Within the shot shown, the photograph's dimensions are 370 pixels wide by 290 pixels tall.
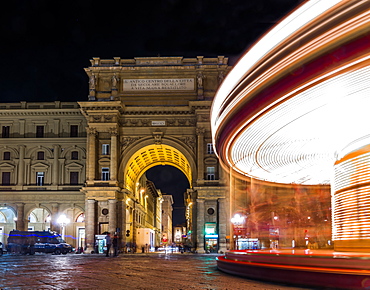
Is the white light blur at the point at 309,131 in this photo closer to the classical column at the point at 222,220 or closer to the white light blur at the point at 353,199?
the white light blur at the point at 353,199

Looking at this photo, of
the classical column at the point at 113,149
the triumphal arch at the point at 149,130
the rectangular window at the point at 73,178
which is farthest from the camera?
the rectangular window at the point at 73,178

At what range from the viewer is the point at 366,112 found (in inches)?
500

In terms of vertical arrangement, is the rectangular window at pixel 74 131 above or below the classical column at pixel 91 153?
above

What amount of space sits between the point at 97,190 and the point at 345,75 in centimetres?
4433

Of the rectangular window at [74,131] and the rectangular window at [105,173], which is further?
the rectangular window at [74,131]

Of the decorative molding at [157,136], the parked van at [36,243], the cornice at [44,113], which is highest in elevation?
the cornice at [44,113]

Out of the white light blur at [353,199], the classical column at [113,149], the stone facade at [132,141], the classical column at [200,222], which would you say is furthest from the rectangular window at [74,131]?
the white light blur at [353,199]

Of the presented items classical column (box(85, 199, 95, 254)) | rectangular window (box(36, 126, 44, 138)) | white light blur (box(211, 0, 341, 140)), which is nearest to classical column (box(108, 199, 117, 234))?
classical column (box(85, 199, 95, 254))

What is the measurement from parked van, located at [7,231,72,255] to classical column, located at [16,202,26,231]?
5.08 metres

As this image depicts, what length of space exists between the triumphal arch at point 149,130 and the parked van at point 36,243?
294cm

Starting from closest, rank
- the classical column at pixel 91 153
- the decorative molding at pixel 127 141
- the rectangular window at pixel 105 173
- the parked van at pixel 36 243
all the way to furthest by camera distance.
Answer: the parked van at pixel 36 243, the classical column at pixel 91 153, the rectangular window at pixel 105 173, the decorative molding at pixel 127 141

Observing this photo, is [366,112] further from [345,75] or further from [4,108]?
[4,108]

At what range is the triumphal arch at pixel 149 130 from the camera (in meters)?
52.8

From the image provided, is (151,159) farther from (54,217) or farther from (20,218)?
(20,218)
